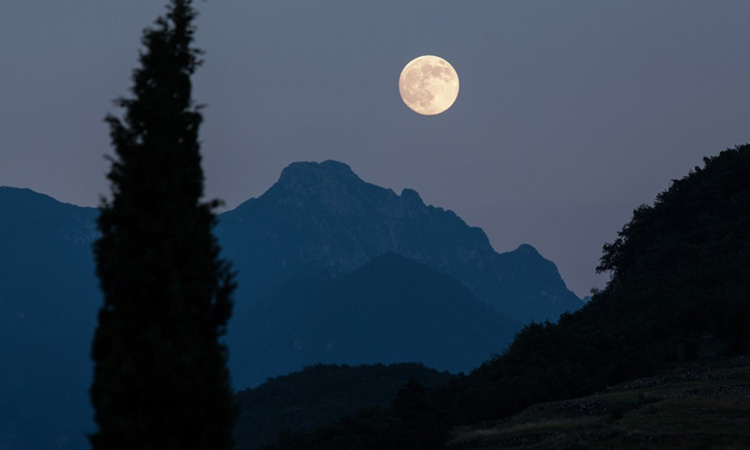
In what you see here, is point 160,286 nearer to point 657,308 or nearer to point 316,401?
point 657,308

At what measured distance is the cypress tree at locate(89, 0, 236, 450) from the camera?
64.6 feet

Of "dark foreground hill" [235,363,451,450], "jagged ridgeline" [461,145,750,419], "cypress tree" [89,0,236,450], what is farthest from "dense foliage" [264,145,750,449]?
"dark foreground hill" [235,363,451,450]

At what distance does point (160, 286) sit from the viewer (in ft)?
66.8

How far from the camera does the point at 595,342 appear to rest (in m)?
83.7

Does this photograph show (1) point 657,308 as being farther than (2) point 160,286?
Yes

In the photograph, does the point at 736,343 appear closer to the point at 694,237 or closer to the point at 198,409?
the point at 694,237

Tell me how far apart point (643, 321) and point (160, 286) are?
245 ft

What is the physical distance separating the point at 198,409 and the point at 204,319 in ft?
7.93

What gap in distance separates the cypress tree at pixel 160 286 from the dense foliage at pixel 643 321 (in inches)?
1526

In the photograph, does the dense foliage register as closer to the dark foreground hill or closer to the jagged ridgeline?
the jagged ridgeline

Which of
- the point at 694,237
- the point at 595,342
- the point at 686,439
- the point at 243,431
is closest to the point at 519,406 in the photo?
the point at 595,342

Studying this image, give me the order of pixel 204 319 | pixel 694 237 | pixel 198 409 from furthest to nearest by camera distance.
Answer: pixel 694 237 < pixel 204 319 < pixel 198 409

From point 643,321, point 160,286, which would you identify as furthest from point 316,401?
point 160,286

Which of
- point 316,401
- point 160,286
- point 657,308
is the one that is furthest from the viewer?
point 316,401
